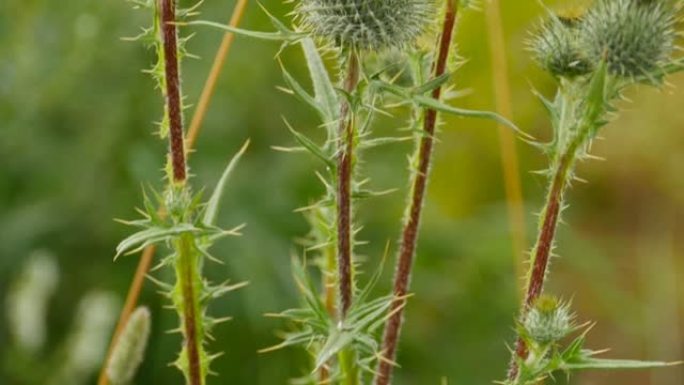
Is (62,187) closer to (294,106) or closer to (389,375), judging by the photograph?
(294,106)

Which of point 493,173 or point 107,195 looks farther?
point 493,173

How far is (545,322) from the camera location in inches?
66.2

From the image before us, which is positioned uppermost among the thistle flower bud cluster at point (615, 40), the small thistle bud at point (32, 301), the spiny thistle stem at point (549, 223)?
the thistle flower bud cluster at point (615, 40)

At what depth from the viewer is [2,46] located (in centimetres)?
405

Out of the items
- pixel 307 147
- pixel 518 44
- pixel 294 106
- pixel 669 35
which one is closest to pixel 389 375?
pixel 307 147

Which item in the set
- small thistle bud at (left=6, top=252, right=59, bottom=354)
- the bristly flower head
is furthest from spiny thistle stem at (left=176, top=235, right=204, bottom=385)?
small thistle bud at (left=6, top=252, right=59, bottom=354)

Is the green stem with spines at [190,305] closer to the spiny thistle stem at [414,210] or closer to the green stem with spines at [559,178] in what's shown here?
the spiny thistle stem at [414,210]

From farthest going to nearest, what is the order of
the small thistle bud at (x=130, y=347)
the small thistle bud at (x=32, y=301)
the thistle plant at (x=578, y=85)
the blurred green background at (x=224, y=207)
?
1. the blurred green background at (x=224, y=207)
2. the small thistle bud at (x=32, y=301)
3. the small thistle bud at (x=130, y=347)
4. the thistle plant at (x=578, y=85)

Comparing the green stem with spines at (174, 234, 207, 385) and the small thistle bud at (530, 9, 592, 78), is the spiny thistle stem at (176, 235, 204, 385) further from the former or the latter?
the small thistle bud at (530, 9, 592, 78)

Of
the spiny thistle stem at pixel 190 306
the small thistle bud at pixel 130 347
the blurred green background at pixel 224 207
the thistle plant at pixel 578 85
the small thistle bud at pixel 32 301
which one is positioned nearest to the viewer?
the thistle plant at pixel 578 85

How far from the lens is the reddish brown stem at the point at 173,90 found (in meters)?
1.75

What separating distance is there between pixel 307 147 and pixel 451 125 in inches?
141

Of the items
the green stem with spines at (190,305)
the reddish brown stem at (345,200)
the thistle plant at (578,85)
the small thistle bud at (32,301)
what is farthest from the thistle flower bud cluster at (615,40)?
the small thistle bud at (32,301)

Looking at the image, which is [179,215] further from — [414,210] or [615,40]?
[615,40]
